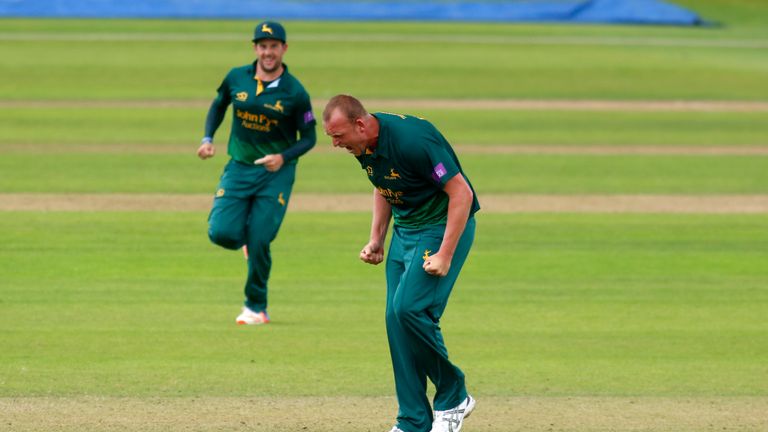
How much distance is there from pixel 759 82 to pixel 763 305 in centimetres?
2354

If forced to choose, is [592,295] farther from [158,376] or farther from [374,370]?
[158,376]

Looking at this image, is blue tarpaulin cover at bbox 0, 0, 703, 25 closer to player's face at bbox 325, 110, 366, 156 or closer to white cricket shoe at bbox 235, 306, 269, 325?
white cricket shoe at bbox 235, 306, 269, 325

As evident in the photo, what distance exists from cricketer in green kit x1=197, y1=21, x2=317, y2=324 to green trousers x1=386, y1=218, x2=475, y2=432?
3367mm

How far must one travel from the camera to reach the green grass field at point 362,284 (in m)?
9.20

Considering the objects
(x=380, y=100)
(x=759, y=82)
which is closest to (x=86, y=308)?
(x=380, y=100)

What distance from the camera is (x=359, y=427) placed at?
28.0ft

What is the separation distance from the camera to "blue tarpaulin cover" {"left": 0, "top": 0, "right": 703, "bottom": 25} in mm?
46344

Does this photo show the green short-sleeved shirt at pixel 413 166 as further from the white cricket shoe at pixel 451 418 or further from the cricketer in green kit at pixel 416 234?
the white cricket shoe at pixel 451 418

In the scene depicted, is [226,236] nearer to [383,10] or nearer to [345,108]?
[345,108]

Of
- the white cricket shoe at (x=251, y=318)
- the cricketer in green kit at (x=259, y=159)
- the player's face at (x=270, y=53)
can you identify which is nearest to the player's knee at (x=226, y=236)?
the cricketer in green kit at (x=259, y=159)

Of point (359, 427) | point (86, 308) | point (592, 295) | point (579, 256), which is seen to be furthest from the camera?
point (579, 256)

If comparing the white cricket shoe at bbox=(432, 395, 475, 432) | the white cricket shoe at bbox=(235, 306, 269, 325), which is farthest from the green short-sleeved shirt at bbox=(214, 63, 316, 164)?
the white cricket shoe at bbox=(432, 395, 475, 432)

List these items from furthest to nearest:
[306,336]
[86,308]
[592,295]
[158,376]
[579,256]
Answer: [579,256] < [592,295] < [86,308] < [306,336] < [158,376]

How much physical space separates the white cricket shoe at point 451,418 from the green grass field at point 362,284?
0.98 feet
